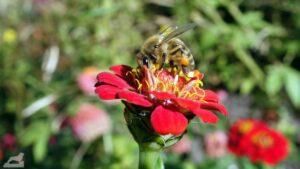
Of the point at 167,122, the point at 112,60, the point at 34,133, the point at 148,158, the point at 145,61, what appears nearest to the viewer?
the point at 167,122

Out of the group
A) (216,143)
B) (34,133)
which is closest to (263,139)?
(216,143)

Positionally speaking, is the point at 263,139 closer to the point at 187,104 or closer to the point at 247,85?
the point at 247,85

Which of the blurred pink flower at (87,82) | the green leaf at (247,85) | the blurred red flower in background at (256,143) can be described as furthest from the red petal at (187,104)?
the green leaf at (247,85)

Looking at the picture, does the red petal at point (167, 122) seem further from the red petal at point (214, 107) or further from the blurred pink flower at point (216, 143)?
the blurred pink flower at point (216, 143)

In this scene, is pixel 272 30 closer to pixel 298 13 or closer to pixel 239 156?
pixel 298 13

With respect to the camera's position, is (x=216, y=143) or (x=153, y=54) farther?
(x=216, y=143)

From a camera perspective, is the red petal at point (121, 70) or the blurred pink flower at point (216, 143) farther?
the blurred pink flower at point (216, 143)

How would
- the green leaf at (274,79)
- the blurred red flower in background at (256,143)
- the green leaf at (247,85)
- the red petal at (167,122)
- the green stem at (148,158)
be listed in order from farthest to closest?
the green leaf at (247,85) → the green leaf at (274,79) → the blurred red flower in background at (256,143) → the green stem at (148,158) → the red petal at (167,122)

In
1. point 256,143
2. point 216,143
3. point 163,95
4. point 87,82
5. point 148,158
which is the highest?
point 163,95
